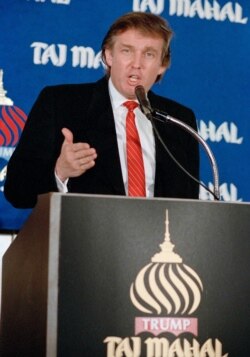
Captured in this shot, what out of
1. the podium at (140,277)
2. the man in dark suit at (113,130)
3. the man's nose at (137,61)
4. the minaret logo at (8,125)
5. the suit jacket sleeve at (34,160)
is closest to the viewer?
the podium at (140,277)

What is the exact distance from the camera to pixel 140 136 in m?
2.88

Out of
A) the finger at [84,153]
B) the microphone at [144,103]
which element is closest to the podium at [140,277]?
the finger at [84,153]

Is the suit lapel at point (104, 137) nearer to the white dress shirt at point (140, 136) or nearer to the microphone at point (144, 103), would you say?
the white dress shirt at point (140, 136)

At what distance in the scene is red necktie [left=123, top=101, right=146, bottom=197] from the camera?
272 cm

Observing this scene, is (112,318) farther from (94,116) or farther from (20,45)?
(20,45)

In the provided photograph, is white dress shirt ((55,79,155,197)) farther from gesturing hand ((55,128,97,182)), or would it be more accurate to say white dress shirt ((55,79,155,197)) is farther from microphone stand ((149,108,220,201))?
gesturing hand ((55,128,97,182))

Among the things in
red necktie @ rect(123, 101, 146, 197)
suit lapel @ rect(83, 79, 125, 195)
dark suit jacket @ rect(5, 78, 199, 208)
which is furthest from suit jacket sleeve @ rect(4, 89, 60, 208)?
red necktie @ rect(123, 101, 146, 197)

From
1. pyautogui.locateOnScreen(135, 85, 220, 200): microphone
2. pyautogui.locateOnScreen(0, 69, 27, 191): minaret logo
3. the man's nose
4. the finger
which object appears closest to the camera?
the finger

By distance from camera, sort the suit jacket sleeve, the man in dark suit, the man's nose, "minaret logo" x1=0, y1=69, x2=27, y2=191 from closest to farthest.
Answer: the suit jacket sleeve → the man in dark suit → the man's nose → "minaret logo" x1=0, y1=69, x2=27, y2=191

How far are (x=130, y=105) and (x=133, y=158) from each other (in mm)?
201

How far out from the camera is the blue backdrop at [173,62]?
361 centimetres

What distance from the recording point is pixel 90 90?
9.95ft

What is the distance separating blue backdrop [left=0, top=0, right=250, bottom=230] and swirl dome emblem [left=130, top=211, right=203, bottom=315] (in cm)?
172

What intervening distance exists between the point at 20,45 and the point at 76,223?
186cm
